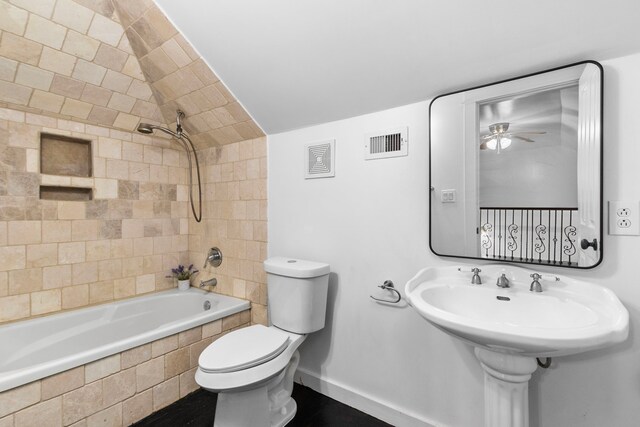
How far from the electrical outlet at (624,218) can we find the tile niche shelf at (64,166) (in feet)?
9.91

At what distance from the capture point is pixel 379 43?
55.1 inches

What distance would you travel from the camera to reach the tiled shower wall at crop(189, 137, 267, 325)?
7.47ft

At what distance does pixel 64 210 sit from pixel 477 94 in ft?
8.75

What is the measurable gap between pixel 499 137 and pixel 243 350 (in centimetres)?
163

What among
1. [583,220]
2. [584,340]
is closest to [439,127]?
[583,220]

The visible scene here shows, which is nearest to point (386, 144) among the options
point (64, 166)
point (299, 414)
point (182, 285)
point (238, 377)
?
point (238, 377)

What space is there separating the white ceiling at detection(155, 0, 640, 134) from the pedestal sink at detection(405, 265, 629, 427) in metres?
0.93

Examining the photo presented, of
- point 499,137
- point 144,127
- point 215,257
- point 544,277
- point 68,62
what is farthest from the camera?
point 215,257

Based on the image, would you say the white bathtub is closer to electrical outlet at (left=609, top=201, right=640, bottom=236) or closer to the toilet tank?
the toilet tank

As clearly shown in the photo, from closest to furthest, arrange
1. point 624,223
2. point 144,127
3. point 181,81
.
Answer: point 624,223, point 181,81, point 144,127

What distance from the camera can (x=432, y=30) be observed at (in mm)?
1281

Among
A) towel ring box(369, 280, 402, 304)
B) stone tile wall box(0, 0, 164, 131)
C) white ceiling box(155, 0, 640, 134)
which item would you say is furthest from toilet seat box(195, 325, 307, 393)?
stone tile wall box(0, 0, 164, 131)

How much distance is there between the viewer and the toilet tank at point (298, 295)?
1789mm

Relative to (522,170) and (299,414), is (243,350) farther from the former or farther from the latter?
(522,170)
